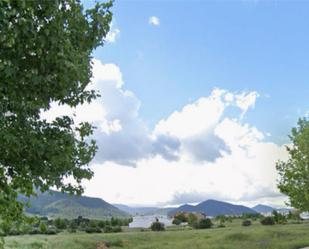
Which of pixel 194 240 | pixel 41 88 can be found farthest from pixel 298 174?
pixel 41 88

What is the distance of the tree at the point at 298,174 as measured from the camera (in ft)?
109

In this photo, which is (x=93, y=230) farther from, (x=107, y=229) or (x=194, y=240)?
(x=194, y=240)

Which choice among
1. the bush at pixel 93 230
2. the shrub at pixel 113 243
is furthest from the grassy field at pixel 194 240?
the bush at pixel 93 230

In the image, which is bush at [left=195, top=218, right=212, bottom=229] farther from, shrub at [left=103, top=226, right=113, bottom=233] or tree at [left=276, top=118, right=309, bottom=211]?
tree at [left=276, top=118, right=309, bottom=211]

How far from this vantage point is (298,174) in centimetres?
3353

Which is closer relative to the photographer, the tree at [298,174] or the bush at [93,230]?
the tree at [298,174]

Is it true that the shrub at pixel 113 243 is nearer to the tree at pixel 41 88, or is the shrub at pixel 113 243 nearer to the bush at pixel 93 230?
the bush at pixel 93 230

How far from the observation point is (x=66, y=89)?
28.8 ft

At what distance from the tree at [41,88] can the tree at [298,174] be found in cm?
2604

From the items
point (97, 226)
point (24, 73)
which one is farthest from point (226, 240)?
point (24, 73)

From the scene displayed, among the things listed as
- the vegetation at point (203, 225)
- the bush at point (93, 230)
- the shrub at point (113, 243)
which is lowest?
the shrub at point (113, 243)

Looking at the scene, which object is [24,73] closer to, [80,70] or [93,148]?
[80,70]

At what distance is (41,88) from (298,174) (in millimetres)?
28407

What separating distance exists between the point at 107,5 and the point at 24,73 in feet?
8.53
